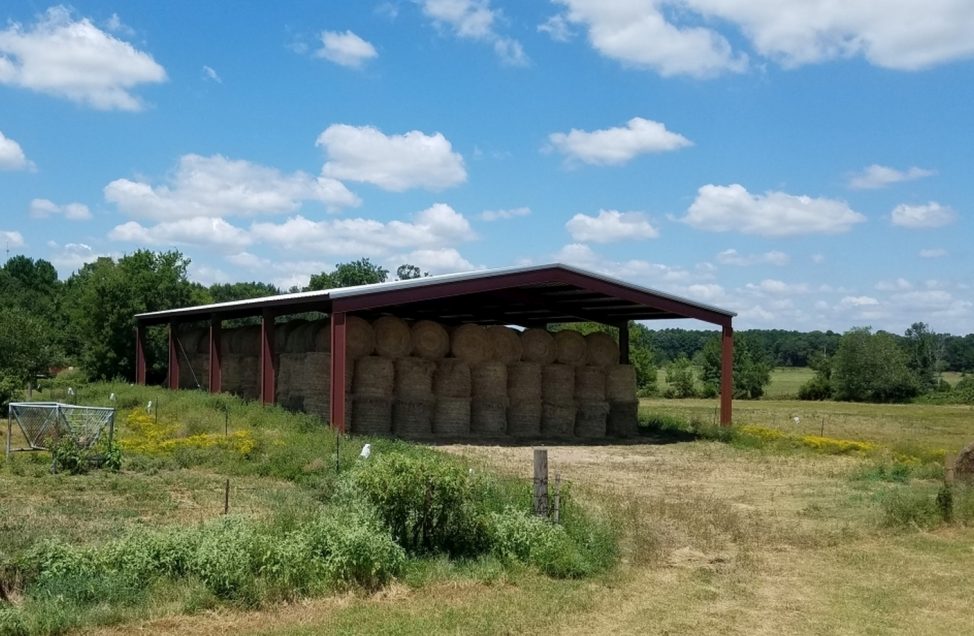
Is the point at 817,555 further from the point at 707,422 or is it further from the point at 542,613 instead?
the point at 707,422

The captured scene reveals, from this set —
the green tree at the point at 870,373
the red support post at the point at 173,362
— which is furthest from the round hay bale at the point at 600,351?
the green tree at the point at 870,373

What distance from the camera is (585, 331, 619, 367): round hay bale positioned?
26.2 m

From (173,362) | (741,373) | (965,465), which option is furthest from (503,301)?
(741,373)

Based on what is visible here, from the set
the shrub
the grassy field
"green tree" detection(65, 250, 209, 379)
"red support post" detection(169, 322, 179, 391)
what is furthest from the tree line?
the shrub

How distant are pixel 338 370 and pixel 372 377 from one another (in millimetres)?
2401

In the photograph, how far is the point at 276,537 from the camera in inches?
325

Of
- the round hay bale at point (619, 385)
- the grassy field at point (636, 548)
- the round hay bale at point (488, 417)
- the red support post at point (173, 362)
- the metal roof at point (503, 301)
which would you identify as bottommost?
the grassy field at point (636, 548)

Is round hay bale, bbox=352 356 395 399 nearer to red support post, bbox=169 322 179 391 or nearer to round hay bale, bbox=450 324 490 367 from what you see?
round hay bale, bbox=450 324 490 367

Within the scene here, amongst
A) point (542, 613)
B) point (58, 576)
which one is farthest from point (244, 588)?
point (542, 613)

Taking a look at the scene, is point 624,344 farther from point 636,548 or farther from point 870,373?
point 870,373

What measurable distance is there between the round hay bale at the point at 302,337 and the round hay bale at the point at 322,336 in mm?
76

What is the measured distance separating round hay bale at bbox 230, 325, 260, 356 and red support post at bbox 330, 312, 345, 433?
9.66 metres

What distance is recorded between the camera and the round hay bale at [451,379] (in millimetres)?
23328

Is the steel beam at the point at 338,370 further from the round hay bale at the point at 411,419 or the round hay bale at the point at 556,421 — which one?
the round hay bale at the point at 556,421
